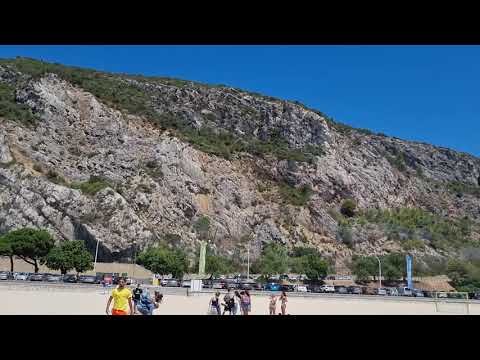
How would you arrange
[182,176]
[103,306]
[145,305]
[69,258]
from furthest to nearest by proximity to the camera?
1. [182,176]
2. [69,258]
3. [103,306]
4. [145,305]

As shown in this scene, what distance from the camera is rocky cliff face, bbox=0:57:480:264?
2372 inches

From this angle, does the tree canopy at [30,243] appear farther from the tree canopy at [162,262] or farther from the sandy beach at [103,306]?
the sandy beach at [103,306]

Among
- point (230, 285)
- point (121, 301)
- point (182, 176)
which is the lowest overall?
point (230, 285)

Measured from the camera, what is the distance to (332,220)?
283 feet

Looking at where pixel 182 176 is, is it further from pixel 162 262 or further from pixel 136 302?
pixel 136 302

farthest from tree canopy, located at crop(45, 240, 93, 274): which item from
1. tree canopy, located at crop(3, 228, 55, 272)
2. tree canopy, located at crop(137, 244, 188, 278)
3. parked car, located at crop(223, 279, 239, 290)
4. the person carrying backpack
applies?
the person carrying backpack

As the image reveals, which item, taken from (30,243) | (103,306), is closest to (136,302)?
(103,306)

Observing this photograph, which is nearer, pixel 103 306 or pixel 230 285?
pixel 103 306

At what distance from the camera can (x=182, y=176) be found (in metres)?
74.7

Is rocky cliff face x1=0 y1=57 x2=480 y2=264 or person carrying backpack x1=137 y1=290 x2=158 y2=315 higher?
rocky cliff face x1=0 y1=57 x2=480 y2=264

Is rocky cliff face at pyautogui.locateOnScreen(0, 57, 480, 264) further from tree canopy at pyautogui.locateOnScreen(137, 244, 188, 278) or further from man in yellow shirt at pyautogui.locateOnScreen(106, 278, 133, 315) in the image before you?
man in yellow shirt at pyautogui.locateOnScreen(106, 278, 133, 315)
